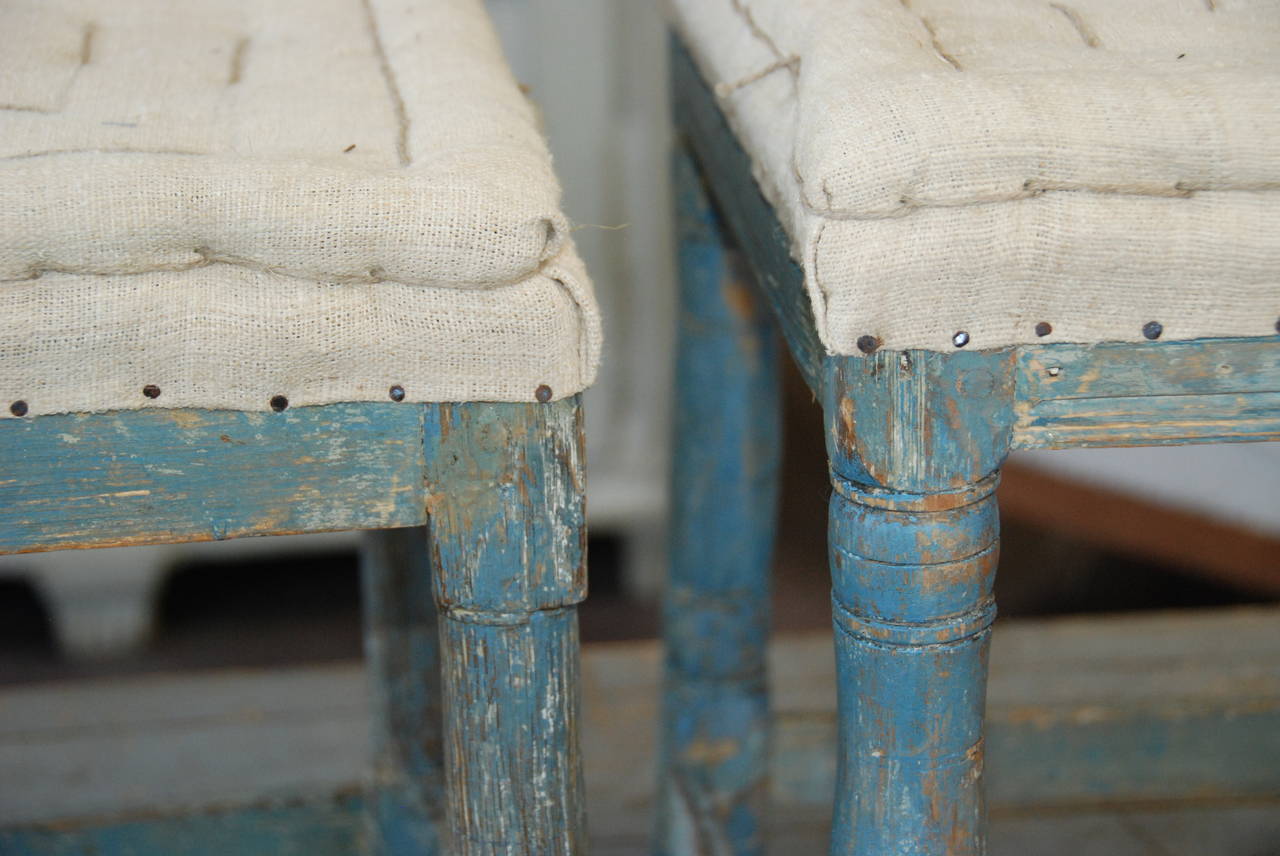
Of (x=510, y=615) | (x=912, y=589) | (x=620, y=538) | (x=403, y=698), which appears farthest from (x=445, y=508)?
(x=620, y=538)

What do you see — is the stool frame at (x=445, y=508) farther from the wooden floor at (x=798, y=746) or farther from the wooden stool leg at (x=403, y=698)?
the wooden floor at (x=798, y=746)

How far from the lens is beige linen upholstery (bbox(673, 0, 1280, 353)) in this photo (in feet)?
1.26

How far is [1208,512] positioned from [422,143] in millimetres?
1010

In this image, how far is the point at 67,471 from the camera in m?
0.42

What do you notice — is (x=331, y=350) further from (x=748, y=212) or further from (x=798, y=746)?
(x=798, y=746)

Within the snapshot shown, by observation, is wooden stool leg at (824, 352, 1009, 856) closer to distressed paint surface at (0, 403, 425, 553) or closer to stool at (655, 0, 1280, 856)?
stool at (655, 0, 1280, 856)

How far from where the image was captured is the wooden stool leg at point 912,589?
16.2 inches

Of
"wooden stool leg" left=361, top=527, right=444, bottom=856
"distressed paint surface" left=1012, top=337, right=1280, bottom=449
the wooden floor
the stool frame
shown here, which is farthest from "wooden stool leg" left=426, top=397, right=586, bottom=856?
the wooden floor

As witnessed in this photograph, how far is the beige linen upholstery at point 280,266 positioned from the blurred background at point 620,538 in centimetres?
79

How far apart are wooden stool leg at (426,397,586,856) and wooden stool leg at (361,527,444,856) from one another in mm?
288

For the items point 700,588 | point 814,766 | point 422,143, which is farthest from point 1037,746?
point 422,143

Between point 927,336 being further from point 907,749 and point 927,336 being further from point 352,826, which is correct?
point 352,826

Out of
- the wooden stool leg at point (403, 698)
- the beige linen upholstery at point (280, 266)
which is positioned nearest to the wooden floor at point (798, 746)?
the wooden stool leg at point (403, 698)

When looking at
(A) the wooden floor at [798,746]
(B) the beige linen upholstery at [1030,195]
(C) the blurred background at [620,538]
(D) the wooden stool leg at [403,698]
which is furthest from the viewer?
(C) the blurred background at [620,538]
